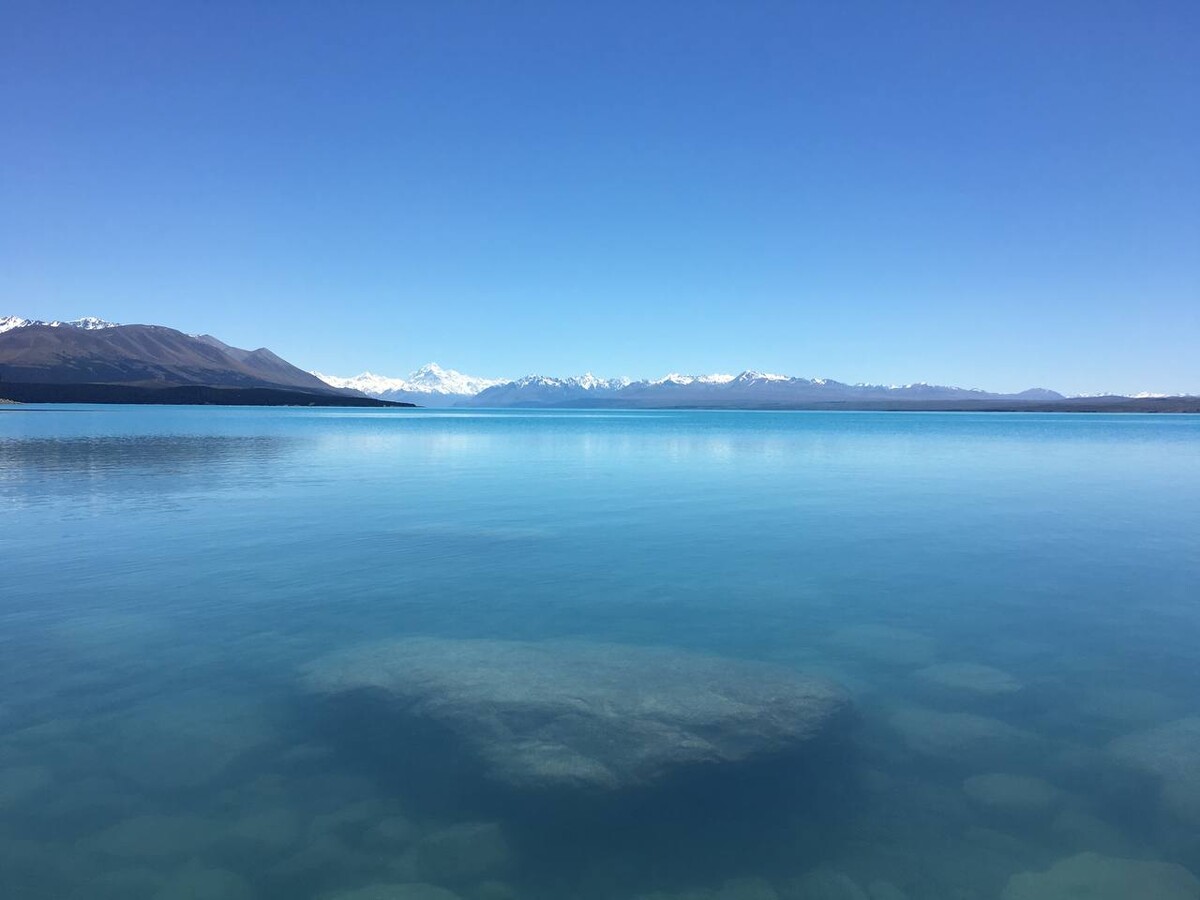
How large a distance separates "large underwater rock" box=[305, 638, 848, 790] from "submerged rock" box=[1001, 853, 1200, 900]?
2620 mm

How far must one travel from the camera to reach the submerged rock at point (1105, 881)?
597 centimetres

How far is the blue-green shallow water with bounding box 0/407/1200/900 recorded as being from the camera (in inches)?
250

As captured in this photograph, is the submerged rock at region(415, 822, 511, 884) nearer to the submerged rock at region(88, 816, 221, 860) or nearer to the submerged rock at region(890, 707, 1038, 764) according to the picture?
the submerged rock at region(88, 816, 221, 860)

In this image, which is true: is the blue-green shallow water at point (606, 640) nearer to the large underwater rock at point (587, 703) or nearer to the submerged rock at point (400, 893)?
the submerged rock at point (400, 893)

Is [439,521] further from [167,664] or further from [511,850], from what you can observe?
[511,850]

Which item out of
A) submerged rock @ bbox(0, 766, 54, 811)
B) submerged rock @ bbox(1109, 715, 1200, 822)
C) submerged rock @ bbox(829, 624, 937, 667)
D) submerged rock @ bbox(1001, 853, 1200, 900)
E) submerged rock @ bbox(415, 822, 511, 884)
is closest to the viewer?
submerged rock @ bbox(1001, 853, 1200, 900)

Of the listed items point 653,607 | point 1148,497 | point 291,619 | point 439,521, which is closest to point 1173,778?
point 653,607

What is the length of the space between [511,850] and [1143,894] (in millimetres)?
5556

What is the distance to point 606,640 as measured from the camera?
11836 mm

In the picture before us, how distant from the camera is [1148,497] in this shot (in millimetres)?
29531

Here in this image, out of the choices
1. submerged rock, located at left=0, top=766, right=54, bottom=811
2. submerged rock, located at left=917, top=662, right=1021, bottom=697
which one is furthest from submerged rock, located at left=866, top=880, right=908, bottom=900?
submerged rock, located at left=0, top=766, right=54, bottom=811

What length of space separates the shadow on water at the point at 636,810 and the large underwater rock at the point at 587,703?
251mm

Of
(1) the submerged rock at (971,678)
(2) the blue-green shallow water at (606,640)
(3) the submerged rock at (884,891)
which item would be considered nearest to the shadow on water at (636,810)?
(2) the blue-green shallow water at (606,640)

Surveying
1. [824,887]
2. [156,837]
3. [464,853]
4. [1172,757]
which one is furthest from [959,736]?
[156,837]
